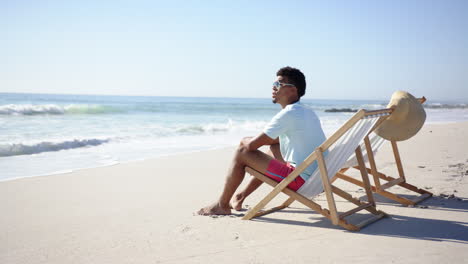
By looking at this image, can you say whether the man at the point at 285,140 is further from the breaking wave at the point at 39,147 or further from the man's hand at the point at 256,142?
the breaking wave at the point at 39,147

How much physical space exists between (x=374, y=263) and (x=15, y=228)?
2.93m

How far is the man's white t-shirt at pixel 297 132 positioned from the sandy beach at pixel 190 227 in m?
0.59

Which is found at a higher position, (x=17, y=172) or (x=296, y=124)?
(x=296, y=124)

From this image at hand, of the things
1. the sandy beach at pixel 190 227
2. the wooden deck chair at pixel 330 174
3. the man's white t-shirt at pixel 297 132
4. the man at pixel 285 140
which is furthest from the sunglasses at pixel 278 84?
the sandy beach at pixel 190 227

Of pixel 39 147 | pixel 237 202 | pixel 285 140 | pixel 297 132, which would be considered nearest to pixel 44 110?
pixel 39 147

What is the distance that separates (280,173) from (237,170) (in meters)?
0.38

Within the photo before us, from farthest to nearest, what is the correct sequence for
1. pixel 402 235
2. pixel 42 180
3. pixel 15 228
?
pixel 42 180 → pixel 15 228 → pixel 402 235

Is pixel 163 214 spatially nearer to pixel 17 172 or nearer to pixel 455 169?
pixel 17 172

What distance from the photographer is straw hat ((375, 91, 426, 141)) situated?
3.76m

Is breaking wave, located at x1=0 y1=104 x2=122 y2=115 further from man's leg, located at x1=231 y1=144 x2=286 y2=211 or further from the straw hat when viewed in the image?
the straw hat

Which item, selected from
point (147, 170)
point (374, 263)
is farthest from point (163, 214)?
point (147, 170)

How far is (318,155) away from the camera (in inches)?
120

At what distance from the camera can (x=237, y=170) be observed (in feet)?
11.5

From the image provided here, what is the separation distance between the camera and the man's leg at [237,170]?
3.41 m
